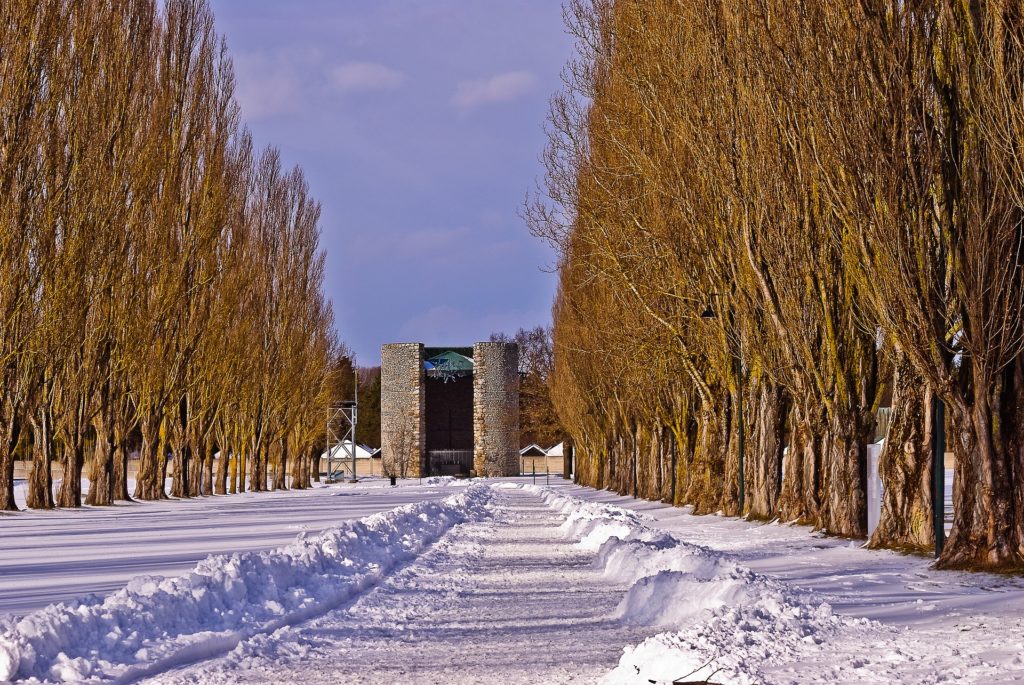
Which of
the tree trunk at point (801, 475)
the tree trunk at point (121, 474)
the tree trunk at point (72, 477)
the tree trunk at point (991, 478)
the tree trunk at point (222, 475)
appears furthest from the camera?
the tree trunk at point (222, 475)

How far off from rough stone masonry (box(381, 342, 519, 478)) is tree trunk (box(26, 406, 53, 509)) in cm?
6848

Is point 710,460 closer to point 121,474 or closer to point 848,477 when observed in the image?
point 848,477

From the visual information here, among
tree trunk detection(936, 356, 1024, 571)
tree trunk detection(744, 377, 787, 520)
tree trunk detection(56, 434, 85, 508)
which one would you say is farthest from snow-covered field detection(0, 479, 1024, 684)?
tree trunk detection(56, 434, 85, 508)

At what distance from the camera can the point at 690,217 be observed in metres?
26.2

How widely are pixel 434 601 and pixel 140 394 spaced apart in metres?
30.8

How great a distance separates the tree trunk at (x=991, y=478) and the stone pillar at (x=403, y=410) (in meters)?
88.2

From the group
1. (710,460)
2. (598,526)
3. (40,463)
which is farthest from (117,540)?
(710,460)

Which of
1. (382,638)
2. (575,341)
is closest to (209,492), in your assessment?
(575,341)

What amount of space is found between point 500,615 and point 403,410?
9345cm

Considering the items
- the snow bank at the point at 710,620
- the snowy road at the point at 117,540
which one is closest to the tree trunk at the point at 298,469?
the snowy road at the point at 117,540

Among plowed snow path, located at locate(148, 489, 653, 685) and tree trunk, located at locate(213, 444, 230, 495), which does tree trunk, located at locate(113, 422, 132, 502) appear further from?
plowed snow path, located at locate(148, 489, 653, 685)

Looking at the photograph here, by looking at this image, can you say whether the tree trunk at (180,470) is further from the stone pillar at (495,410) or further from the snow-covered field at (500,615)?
the stone pillar at (495,410)

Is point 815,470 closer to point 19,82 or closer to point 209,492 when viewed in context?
point 19,82

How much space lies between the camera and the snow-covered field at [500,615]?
7.96m
